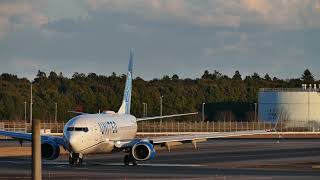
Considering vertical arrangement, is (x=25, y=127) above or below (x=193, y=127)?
above

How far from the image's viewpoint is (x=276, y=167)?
48.6 metres

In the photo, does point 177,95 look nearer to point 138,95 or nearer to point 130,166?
point 138,95

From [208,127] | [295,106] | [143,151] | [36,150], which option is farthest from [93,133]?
[295,106]

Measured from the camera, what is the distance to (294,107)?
152750mm

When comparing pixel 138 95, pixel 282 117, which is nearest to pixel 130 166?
pixel 282 117

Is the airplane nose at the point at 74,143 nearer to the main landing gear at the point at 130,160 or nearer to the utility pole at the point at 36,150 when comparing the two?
the main landing gear at the point at 130,160

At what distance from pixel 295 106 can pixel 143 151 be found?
10503 centimetres

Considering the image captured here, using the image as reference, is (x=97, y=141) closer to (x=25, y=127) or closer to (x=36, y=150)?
(x=36, y=150)

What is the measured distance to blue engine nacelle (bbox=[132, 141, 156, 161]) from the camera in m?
50.5

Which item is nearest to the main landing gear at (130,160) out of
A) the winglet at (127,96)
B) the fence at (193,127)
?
the winglet at (127,96)

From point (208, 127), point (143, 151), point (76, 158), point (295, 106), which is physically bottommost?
point (76, 158)

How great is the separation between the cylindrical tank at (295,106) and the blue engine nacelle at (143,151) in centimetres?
10195

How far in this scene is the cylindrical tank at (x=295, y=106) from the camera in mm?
151625

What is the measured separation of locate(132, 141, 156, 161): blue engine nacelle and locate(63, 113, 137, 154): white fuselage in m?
2.03
